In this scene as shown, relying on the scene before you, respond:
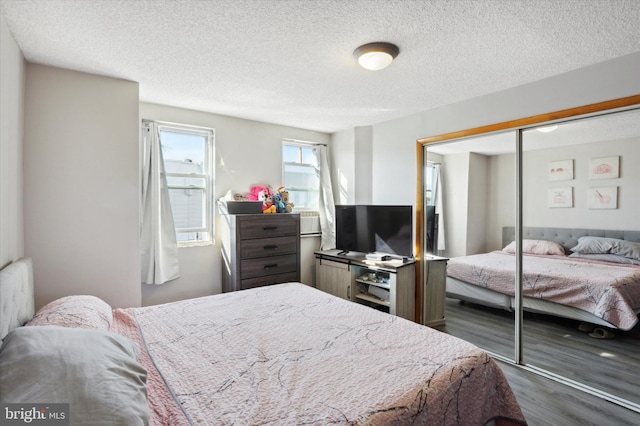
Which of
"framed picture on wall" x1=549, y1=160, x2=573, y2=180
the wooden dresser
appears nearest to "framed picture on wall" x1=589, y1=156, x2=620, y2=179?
"framed picture on wall" x1=549, y1=160, x2=573, y2=180

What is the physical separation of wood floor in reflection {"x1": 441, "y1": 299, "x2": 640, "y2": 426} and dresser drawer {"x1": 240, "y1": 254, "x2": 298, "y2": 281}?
2.11 metres

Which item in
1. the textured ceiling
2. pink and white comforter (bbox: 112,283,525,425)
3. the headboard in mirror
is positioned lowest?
pink and white comforter (bbox: 112,283,525,425)

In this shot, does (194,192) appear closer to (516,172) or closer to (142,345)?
(142,345)

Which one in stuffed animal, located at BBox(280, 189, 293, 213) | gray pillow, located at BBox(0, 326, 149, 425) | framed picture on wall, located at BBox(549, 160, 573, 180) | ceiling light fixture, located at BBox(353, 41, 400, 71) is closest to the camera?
gray pillow, located at BBox(0, 326, 149, 425)

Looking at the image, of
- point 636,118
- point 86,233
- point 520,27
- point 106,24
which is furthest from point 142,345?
point 636,118

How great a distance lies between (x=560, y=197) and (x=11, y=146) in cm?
397

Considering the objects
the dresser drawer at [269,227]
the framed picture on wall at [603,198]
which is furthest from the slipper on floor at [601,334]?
the dresser drawer at [269,227]

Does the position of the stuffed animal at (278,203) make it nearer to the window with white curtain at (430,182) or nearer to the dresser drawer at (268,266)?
the dresser drawer at (268,266)

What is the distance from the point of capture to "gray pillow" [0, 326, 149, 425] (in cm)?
89

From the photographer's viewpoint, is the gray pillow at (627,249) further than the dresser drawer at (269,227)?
No

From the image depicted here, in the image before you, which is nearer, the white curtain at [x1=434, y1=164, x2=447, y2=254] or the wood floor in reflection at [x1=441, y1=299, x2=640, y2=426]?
the wood floor in reflection at [x1=441, y1=299, x2=640, y2=426]

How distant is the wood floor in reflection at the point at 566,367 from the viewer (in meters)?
2.08

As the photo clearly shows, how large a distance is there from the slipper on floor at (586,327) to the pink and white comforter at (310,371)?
1490mm

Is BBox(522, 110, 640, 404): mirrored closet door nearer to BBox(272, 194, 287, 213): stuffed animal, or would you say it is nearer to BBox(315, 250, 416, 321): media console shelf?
BBox(315, 250, 416, 321): media console shelf
